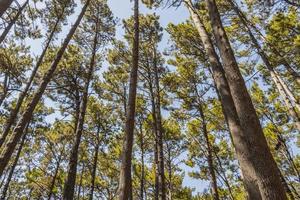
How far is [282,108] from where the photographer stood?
14.3 meters

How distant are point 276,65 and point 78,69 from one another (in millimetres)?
9003

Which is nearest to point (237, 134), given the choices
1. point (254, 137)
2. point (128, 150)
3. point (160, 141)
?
point (254, 137)

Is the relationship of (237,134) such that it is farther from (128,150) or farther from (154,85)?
(154,85)

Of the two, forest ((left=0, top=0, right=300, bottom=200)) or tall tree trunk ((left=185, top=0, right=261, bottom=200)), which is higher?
forest ((left=0, top=0, right=300, bottom=200))

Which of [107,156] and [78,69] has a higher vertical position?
[78,69]

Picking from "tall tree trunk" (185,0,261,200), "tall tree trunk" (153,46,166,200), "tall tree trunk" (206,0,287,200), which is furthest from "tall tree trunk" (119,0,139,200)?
"tall tree trunk" (153,46,166,200)

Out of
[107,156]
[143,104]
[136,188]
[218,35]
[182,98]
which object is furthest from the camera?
[136,188]

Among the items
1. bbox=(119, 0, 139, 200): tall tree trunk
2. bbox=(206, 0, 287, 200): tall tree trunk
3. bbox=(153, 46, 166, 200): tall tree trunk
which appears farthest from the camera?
bbox=(153, 46, 166, 200): tall tree trunk

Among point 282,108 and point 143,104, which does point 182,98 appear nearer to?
point 143,104

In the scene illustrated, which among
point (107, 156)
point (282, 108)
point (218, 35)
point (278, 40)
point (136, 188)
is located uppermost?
point (278, 40)

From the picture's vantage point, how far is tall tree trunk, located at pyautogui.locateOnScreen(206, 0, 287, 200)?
320 cm

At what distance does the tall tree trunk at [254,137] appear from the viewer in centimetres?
320

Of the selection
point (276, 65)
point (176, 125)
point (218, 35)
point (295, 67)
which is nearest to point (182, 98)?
point (176, 125)

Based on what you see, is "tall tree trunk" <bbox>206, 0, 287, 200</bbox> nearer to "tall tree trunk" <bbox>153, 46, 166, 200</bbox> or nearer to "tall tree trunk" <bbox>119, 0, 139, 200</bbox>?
"tall tree trunk" <bbox>119, 0, 139, 200</bbox>
